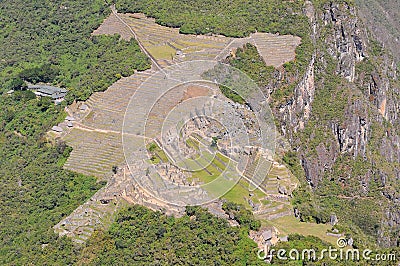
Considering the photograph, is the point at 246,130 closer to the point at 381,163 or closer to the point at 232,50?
the point at 232,50

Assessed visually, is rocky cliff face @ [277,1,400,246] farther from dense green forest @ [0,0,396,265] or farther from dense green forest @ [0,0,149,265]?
dense green forest @ [0,0,149,265]

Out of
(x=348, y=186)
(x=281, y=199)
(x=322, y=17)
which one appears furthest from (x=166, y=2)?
(x=281, y=199)

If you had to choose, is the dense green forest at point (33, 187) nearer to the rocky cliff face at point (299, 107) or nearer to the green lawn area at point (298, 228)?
the green lawn area at point (298, 228)

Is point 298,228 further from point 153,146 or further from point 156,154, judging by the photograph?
point 153,146

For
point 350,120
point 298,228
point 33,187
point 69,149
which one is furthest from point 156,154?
point 350,120

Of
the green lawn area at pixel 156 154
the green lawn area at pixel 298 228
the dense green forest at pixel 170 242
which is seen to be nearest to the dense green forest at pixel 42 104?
the dense green forest at pixel 170 242

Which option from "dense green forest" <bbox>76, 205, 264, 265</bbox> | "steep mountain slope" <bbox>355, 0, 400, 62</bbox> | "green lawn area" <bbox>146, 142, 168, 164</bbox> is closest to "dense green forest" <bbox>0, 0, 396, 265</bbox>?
"dense green forest" <bbox>76, 205, 264, 265</bbox>

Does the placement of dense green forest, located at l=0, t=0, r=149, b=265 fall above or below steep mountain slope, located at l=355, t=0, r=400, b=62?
above
